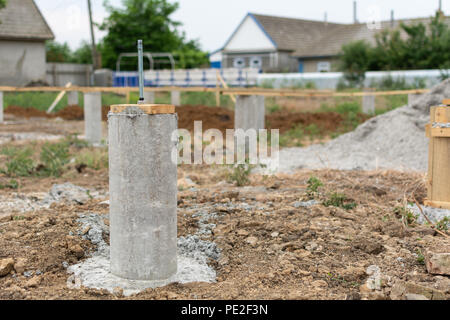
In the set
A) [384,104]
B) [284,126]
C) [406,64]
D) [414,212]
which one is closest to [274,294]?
[414,212]

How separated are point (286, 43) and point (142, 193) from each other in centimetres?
4000

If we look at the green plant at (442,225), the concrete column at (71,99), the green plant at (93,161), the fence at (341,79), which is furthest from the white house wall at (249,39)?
the green plant at (442,225)

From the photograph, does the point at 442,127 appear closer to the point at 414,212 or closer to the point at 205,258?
the point at 414,212

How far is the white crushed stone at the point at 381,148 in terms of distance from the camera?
352 inches

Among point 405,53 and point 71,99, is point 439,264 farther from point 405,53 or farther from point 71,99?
point 405,53

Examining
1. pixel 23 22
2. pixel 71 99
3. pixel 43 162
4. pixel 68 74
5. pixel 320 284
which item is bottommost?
pixel 320 284

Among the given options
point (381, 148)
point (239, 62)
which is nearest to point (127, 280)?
point (381, 148)

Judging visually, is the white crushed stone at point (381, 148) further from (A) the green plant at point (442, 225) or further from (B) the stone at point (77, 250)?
(B) the stone at point (77, 250)

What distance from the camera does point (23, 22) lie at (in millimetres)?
32188

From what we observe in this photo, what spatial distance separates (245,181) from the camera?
6.57 m

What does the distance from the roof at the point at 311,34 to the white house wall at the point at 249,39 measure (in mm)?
463

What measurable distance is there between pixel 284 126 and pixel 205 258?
10.8 metres

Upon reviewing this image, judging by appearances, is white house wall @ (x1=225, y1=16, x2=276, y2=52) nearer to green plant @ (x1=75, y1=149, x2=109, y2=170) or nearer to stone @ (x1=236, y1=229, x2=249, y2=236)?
green plant @ (x1=75, y1=149, x2=109, y2=170)

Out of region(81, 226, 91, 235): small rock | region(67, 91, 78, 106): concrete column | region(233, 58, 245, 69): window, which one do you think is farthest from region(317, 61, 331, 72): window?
region(81, 226, 91, 235): small rock
